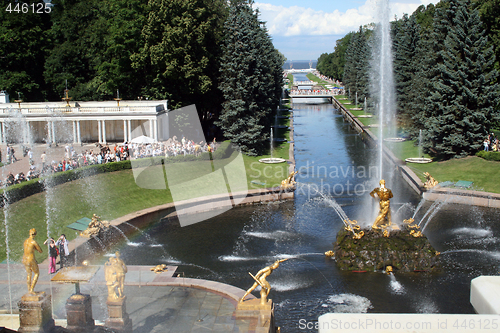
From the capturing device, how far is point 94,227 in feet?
79.5

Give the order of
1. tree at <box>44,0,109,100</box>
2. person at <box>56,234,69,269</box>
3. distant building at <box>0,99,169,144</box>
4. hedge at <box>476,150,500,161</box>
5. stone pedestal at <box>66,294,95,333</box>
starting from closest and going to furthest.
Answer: stone pedestal at <box>66,294,95,333</box> → person at <box>56,234,69,269</box> → hedge at <box>476,150,500,161</box> → distant building at <box>0,99,169,144</box> → tree at <box>44,0,109,100</box>

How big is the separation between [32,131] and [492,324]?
48.5m

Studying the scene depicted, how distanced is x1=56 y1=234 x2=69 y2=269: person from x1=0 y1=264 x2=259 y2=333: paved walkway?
3.11 feet

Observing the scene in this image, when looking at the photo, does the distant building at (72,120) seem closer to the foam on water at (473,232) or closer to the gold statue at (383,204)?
the gold statue at (383,204)

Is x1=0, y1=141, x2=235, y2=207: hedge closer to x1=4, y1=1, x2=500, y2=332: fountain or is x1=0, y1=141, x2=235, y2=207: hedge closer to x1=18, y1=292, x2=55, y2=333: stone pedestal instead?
x1=4, y1=1, x2=500, y2=332: fountain

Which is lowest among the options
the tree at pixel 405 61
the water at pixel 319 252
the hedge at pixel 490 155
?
the water at pixel 319 252

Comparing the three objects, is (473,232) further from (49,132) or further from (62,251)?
(49,132)

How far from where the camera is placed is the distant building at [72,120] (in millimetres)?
45844

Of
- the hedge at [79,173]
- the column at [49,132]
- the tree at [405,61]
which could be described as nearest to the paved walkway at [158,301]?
the hedge at [79,173]

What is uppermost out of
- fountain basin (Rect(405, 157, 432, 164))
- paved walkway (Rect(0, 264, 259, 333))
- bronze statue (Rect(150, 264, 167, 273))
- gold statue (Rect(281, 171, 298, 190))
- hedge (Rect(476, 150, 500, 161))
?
hedge (Rect(476, 150, 500, 161))

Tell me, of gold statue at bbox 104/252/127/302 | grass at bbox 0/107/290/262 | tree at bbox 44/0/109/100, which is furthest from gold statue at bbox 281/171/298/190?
tree at bbox 44/0/109/100

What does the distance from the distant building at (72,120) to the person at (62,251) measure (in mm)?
25271

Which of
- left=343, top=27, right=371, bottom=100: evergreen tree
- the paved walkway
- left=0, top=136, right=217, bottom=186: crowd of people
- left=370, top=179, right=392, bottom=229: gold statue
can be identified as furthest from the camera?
left=343, top=27, right=371, bottom=100: evergreen tree

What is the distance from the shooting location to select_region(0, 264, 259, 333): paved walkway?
14406 millimetres
